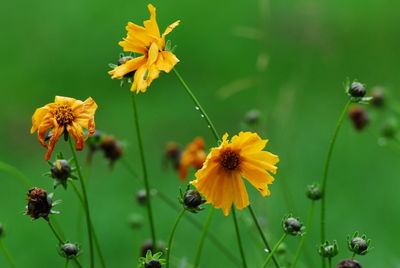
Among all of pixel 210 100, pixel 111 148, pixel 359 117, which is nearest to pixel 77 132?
A: pixel 111 148

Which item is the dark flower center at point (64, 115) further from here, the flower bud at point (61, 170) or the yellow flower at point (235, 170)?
the yellow flower at point (235, 170)

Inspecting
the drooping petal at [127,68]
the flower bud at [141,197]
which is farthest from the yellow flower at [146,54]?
the flower bud at [141,197]

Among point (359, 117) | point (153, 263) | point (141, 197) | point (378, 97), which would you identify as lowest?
point (153, 263)

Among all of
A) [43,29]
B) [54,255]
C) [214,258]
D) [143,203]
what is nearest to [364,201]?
[214,258]

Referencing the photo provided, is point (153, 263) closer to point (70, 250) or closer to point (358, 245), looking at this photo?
point (70, 250)

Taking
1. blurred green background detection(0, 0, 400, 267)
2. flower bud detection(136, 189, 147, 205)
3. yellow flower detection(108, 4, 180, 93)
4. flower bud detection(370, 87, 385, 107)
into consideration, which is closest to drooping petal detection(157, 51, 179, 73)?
yellow flower detection(108, 4, 180, 93)

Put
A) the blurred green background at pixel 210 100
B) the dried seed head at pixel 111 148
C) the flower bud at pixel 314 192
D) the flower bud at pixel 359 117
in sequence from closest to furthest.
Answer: the flower bud at pixel 314 192 < the dried seed head at pixel 111 148 < the flower bud at pixel 359 117 < the blurred green background at pixel 210 100

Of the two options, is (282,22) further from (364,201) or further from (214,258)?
(214,258)
